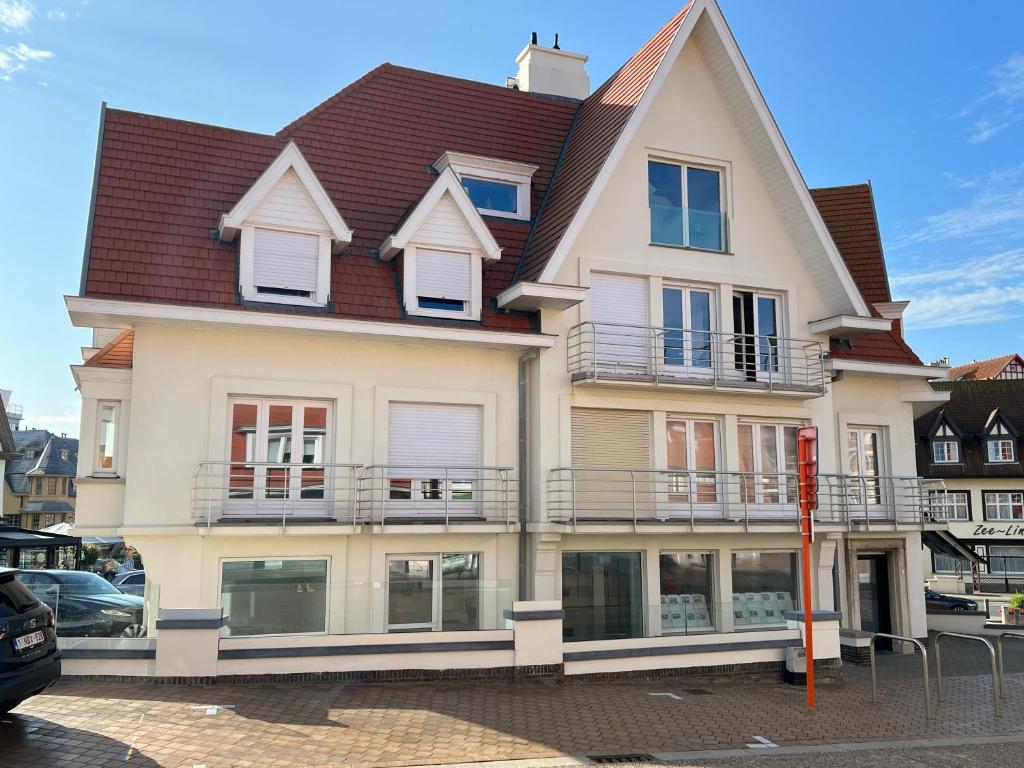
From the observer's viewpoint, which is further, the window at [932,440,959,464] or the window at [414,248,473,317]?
the window at [932,440,959,464]

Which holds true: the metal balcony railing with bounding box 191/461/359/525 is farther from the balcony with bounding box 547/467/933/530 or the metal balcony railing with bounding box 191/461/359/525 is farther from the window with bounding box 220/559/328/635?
the balcony with bounding box 547/467/933/530

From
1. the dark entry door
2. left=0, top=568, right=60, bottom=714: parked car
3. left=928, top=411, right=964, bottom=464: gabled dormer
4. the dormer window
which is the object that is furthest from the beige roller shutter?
left=928, top=411, right=964, bottom=464: gabled dormer

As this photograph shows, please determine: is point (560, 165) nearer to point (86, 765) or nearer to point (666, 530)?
point (666, 530)

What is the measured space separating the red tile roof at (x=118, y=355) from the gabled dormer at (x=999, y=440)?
4480cm

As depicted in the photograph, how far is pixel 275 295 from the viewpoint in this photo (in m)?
15.1

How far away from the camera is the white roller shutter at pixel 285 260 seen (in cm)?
1495

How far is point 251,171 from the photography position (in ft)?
53.3

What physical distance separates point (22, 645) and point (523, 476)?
9102mm

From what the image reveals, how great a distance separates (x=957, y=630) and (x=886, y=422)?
257 inches

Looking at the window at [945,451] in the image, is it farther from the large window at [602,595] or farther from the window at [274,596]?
the window at [274,596]

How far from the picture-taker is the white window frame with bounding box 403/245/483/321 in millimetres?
15758

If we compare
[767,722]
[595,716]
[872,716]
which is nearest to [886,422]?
[872,716]

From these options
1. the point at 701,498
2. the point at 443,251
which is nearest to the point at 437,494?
the point at 443,251

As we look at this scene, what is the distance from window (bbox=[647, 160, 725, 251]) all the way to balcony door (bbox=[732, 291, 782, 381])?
Result: 129 cm
